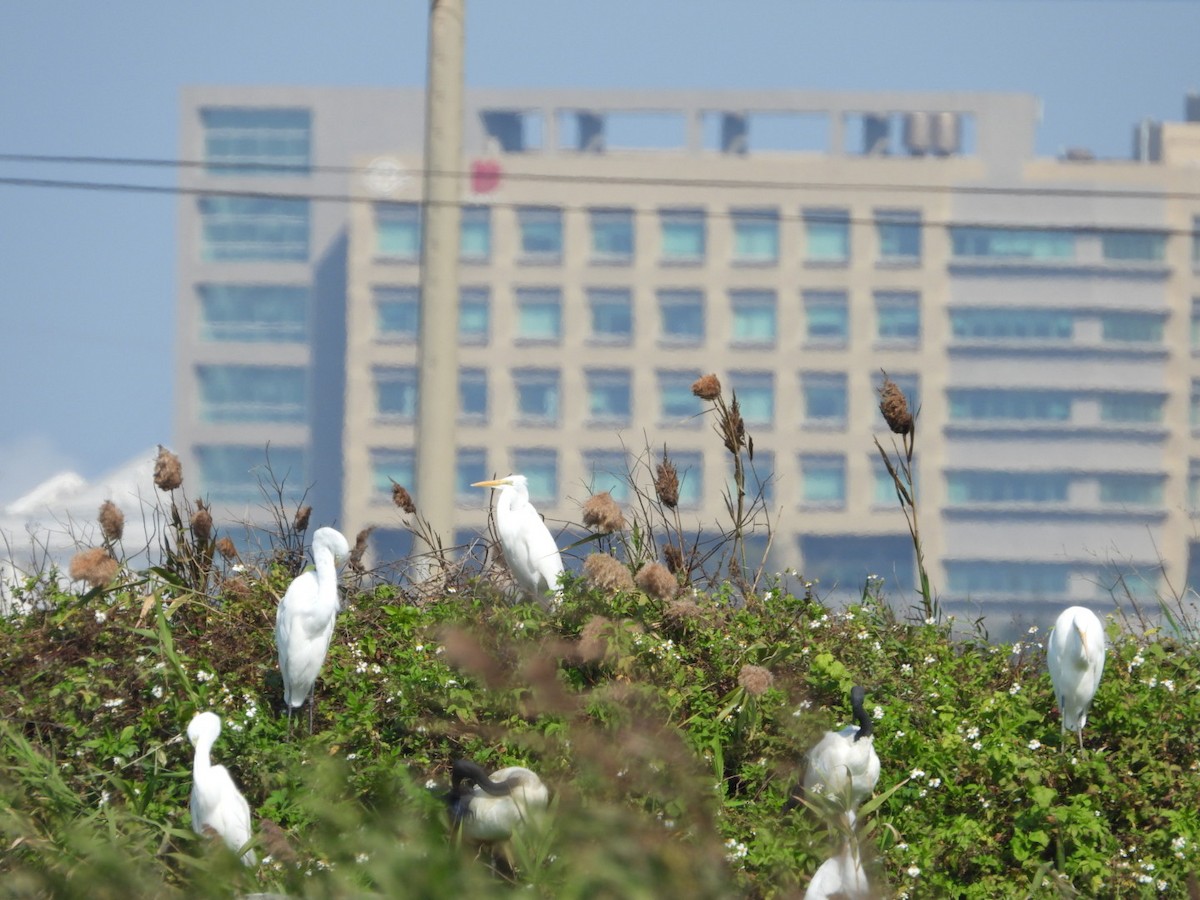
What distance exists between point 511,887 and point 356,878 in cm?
47

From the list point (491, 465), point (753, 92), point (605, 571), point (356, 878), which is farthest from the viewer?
point (753, 92)

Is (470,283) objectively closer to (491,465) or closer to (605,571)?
(491,465)

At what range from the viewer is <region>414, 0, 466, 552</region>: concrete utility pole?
26.8 ft

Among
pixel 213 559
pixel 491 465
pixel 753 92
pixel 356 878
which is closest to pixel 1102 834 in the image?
pixel 356 878

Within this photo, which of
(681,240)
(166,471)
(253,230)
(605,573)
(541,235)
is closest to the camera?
(605,573)

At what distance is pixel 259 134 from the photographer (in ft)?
340

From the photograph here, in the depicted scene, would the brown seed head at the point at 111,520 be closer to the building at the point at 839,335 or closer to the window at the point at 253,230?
the building at the point at 839,335

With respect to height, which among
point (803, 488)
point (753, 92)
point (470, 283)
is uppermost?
point (753, 92)

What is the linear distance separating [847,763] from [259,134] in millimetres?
103639

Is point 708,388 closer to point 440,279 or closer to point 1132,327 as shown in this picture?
point 440,279

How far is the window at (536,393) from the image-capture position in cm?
8775

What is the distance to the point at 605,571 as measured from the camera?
5.83 meters

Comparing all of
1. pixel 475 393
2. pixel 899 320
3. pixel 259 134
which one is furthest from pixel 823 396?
pixel 259 134

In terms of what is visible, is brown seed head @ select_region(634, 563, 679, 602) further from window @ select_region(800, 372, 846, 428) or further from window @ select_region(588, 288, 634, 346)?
window @ select_region(588, 288, 634, 346)
